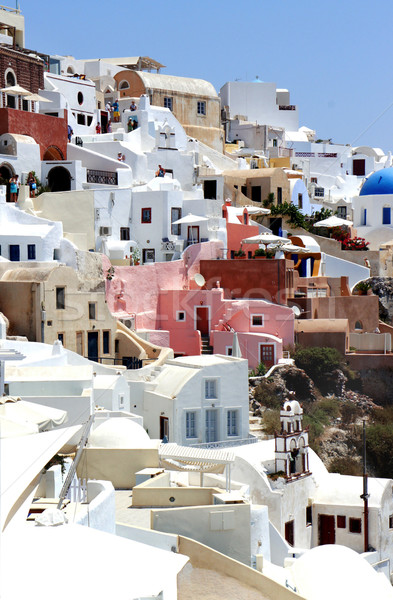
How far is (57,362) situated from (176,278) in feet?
40.6

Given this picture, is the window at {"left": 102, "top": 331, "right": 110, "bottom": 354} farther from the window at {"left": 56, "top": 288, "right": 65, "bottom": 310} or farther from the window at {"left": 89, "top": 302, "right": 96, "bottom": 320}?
the window at {"left": 56, "top": 288, "right": 65, "bottom": 310}

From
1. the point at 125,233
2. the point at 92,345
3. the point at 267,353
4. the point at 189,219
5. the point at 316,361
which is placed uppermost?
the point at 189,219

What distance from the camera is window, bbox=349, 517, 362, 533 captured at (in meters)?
25.5

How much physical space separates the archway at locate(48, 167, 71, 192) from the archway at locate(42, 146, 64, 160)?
5.03 ft

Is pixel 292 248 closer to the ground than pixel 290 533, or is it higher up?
higher up

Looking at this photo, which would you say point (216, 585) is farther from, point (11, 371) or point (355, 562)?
point (11, 371)

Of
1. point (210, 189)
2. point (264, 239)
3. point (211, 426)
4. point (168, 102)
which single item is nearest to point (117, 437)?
point (211, 426)

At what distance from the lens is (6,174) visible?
1490 inches

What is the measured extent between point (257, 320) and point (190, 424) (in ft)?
31.4

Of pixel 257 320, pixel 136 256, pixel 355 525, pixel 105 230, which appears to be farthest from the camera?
pixel 136 256

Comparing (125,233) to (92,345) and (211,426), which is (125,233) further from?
(211,426)

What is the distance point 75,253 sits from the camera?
34156 mm

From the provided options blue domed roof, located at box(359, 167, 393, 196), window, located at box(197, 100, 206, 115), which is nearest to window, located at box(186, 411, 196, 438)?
blue domed roof, located at box(359, 167, 393, 196)

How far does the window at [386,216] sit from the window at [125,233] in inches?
699
